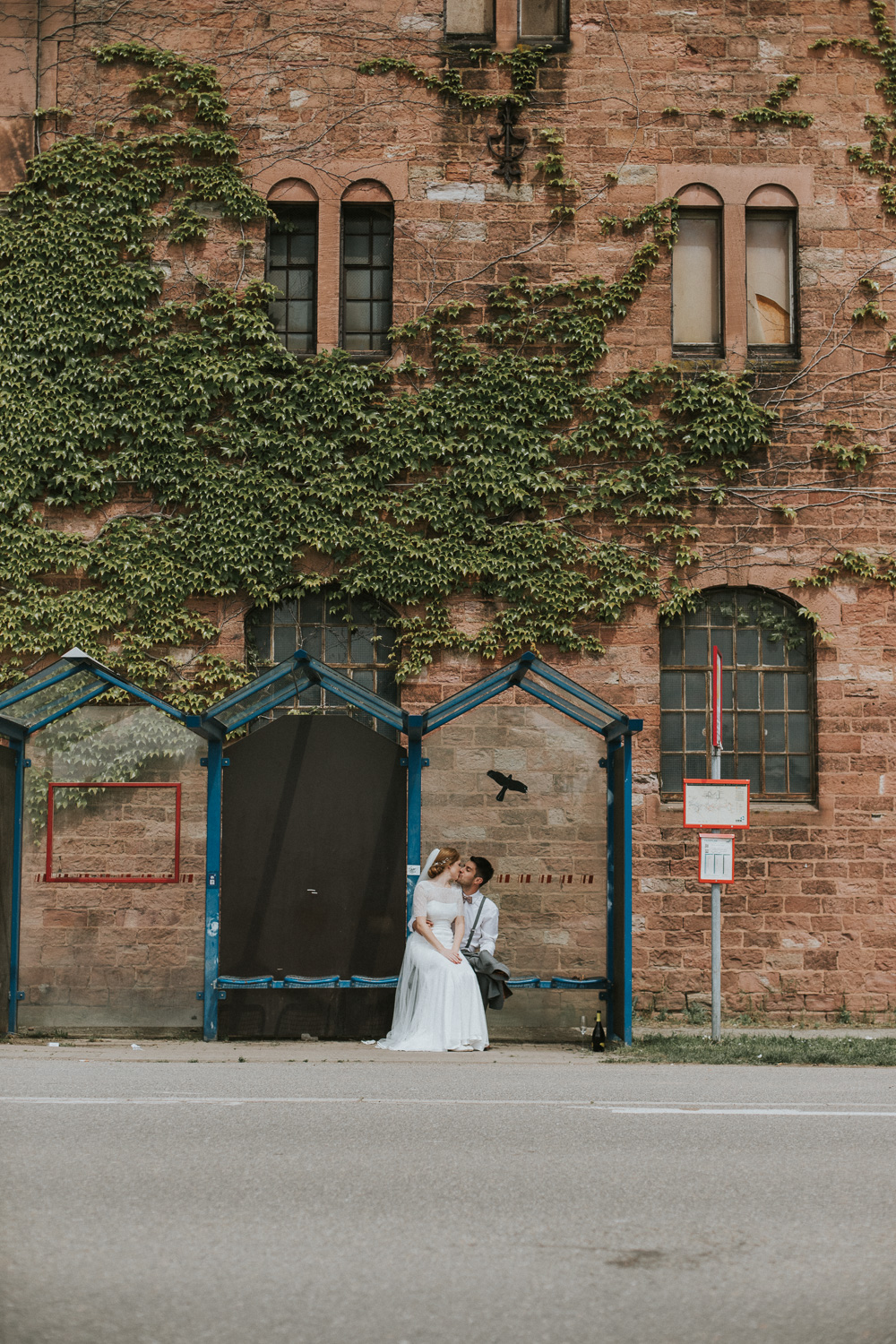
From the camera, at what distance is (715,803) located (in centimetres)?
1163

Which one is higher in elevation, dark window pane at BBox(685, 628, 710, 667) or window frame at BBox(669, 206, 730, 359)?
window frame at BBox(669, 206, 730, 359)

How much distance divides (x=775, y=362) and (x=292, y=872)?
740 centimetres

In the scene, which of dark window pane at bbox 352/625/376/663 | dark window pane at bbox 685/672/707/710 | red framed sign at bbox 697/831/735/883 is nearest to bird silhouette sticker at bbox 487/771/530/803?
dark window pane at bbox 352/625/376/663

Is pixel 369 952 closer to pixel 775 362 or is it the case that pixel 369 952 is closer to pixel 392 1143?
pixel 392 1143

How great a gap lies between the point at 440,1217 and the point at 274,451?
10.7m

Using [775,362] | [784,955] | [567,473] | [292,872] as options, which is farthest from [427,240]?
[784,955]

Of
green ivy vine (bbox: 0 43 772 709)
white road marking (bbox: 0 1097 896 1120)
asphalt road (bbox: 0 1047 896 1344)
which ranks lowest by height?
white road marking (bbox: 0 1097 896 1120)

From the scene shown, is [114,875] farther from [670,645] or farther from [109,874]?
[670,645]

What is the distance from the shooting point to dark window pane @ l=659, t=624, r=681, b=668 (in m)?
15.0

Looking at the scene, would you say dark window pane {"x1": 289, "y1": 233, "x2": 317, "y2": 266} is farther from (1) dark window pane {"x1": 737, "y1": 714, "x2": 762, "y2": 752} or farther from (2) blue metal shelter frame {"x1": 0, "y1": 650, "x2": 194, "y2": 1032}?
(1) dark window pane {"x1": 737, "y1": 714, "x2": 762, "y2": 752}

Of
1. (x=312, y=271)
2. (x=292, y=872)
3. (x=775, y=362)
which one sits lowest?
(x=292, y=872)

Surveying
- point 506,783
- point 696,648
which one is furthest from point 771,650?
point 506,783

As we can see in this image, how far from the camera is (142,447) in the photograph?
14844 millimetres

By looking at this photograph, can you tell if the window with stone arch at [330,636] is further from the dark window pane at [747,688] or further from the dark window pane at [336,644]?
the dark window pane at [747,688]
